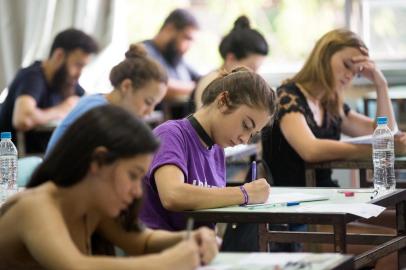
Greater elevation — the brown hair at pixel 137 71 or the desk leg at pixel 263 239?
the brown hair at pixel 137 71

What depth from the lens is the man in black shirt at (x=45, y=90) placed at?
5.88 metres

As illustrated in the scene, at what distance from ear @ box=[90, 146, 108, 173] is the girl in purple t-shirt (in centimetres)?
98

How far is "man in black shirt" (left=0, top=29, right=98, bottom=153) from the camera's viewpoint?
232 inches

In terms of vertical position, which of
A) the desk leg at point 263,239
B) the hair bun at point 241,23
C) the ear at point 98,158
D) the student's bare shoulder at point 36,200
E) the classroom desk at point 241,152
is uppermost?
the hair bun at point 241,23

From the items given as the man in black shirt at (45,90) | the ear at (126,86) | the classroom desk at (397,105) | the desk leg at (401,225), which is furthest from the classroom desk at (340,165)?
the man in black shirt at (45,90)

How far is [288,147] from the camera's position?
4.37 meters

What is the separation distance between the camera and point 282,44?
7.64m

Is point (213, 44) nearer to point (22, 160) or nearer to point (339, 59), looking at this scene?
point (339, 59)

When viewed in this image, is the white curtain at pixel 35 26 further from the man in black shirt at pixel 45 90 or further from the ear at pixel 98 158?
the ear at pixel 98 158

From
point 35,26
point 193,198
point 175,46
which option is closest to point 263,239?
point 193,198

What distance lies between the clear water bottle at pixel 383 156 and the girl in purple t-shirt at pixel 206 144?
951mm

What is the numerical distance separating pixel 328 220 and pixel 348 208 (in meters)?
0.14

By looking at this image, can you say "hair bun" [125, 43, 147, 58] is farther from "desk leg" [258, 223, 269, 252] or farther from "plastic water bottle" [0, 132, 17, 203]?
"desk leg" [258, 223, 269, 252]

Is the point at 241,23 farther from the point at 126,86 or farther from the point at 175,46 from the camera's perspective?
the point at 175,46
